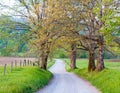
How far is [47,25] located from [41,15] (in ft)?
30.7

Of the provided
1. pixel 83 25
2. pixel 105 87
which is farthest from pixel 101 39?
pixel 105 87

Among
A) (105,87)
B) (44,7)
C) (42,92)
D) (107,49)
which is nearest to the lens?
(42,92)

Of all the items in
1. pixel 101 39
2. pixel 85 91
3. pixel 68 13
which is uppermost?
pixel 68 13

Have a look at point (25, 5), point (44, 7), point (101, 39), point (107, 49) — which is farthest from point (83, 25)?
point (25, 5)

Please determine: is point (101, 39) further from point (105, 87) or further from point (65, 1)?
point (105, 87)

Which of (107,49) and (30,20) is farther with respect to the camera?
(30,20)

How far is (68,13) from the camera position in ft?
114

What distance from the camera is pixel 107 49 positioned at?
4334 cm

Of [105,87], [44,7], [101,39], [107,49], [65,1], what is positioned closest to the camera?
[105,87]

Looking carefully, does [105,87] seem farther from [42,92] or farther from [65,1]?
[65,1]

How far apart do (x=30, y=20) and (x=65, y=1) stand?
14038mm

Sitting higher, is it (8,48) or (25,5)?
(25,5)

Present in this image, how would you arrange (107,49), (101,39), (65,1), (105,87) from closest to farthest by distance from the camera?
(105,87) → (65,1) → (101,39) → (107,49)

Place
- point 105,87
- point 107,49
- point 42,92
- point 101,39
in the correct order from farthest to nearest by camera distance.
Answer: point 107,49, point 101,39, point 105,87, point 42,92
